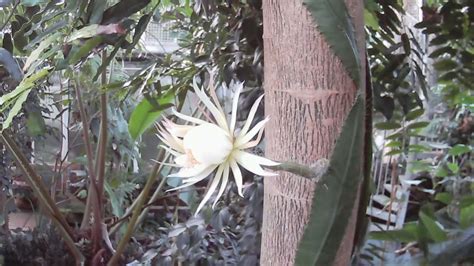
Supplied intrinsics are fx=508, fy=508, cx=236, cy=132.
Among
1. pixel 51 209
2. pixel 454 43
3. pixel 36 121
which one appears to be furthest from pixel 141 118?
pixel 454 43

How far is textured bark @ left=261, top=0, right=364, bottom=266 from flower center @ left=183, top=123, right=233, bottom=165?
0.11 ft

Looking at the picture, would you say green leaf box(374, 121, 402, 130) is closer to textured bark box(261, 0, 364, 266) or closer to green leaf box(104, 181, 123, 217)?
textured bark box(261, 0, 364, 266)

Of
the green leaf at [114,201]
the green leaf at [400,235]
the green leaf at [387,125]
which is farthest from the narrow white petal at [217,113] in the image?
the green leaf at [114,201]

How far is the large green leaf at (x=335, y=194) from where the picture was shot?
0.91 ft

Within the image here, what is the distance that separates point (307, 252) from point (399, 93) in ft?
1.53

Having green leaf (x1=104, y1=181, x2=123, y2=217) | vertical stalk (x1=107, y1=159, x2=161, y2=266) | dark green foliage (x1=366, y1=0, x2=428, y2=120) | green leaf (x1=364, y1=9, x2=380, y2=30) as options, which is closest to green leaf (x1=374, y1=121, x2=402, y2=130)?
dark green foliage (x1=366, y1=0, x2=428, y2=120)

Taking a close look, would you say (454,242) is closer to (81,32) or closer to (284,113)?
(284,113)

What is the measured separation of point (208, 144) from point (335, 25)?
103 mm

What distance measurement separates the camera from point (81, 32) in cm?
42

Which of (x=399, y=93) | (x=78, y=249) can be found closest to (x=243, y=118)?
(x=399, y=93)

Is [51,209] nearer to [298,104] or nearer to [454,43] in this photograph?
[454,43]

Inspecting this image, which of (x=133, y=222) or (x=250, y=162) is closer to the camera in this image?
(x=250, y=162)

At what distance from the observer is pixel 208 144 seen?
0.31 metres

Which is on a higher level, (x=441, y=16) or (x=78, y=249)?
(x=441, y=16)
